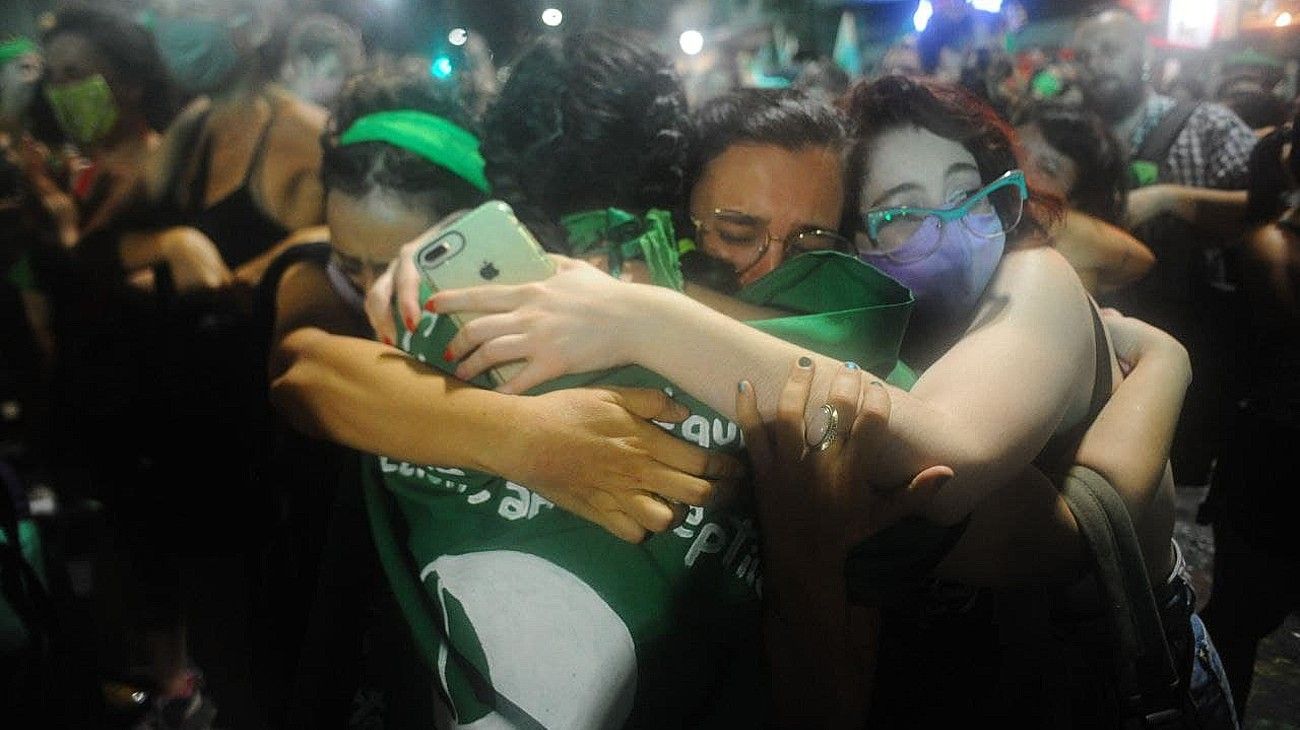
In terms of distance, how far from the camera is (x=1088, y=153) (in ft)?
3.76

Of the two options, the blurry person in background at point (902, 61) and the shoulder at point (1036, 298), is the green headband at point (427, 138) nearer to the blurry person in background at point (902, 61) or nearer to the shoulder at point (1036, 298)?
the blurry person in background at point (902, 61)

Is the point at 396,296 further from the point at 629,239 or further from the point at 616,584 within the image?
the point at 616,584

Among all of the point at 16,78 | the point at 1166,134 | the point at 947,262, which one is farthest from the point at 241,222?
the point at 1166,134

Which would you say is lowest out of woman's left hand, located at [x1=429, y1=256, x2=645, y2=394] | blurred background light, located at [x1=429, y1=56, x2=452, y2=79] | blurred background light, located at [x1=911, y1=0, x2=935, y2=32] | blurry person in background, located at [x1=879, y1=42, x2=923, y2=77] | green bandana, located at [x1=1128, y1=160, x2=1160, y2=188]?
woman's left hand, located at [x1=429, y1=256, x2=645, y2=394]

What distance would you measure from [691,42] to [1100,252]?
0.63m

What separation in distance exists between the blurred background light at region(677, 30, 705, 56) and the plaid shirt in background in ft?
2.63

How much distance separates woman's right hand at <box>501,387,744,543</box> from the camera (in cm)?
84

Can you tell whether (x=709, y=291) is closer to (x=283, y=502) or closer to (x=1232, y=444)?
(x=283, y=502)

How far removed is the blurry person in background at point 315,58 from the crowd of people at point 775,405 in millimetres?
652

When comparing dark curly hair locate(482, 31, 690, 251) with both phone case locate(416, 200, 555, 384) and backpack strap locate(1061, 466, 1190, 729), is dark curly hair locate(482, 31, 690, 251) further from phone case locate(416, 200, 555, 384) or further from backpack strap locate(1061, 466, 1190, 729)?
backpack strap locate(1061, 466, 1190, 729)

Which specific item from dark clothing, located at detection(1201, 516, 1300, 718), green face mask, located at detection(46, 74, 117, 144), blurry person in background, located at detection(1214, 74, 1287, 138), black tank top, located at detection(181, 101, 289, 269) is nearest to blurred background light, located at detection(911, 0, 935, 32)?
blurry person in background, located at detection(1214, 74, 1287, 138)

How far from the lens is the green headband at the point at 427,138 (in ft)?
3.74

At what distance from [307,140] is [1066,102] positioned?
139cm

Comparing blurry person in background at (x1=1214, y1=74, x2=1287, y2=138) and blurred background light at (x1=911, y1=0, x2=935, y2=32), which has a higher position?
blurred background light at (x1=911, y1=0, x2=935, y2=32)
